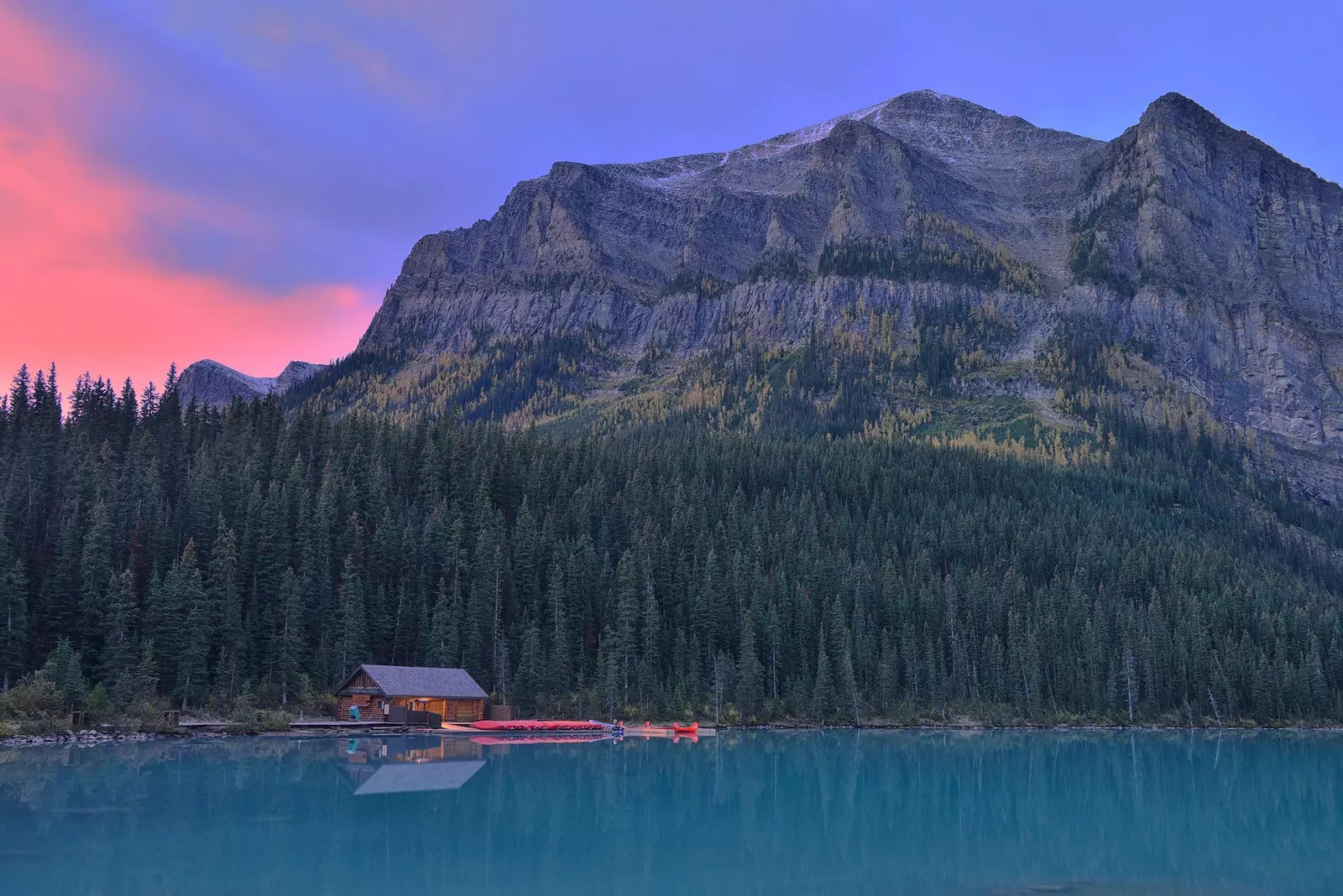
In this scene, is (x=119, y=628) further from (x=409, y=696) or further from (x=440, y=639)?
(x=440, y=639)

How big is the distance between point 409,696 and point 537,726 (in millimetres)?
10198

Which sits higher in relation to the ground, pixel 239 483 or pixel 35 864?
pixel 239 483

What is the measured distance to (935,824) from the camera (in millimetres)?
44469

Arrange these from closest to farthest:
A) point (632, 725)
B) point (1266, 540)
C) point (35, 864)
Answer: point (35, 864), point (632, 725), point (1266, 540)

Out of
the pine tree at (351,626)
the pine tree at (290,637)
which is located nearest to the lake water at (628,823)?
the pine tree at (290,637)

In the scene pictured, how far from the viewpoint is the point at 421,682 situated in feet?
278

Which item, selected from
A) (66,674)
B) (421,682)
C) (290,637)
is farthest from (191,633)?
(421,682)

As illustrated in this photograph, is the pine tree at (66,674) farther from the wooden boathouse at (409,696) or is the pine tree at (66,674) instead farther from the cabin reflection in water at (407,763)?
the wooden boathouse at (409,696)

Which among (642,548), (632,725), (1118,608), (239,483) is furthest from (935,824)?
(1118,608)

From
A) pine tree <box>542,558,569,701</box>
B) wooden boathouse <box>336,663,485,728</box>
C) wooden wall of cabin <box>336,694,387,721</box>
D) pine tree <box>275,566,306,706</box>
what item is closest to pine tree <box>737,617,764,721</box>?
pine tree <box>542,558,569,701</box>

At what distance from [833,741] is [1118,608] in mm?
55721

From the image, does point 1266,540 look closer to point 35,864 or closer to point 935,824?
point 935,824

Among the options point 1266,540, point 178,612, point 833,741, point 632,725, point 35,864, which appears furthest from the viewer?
point 1266,540

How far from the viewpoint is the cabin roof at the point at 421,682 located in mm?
81250
